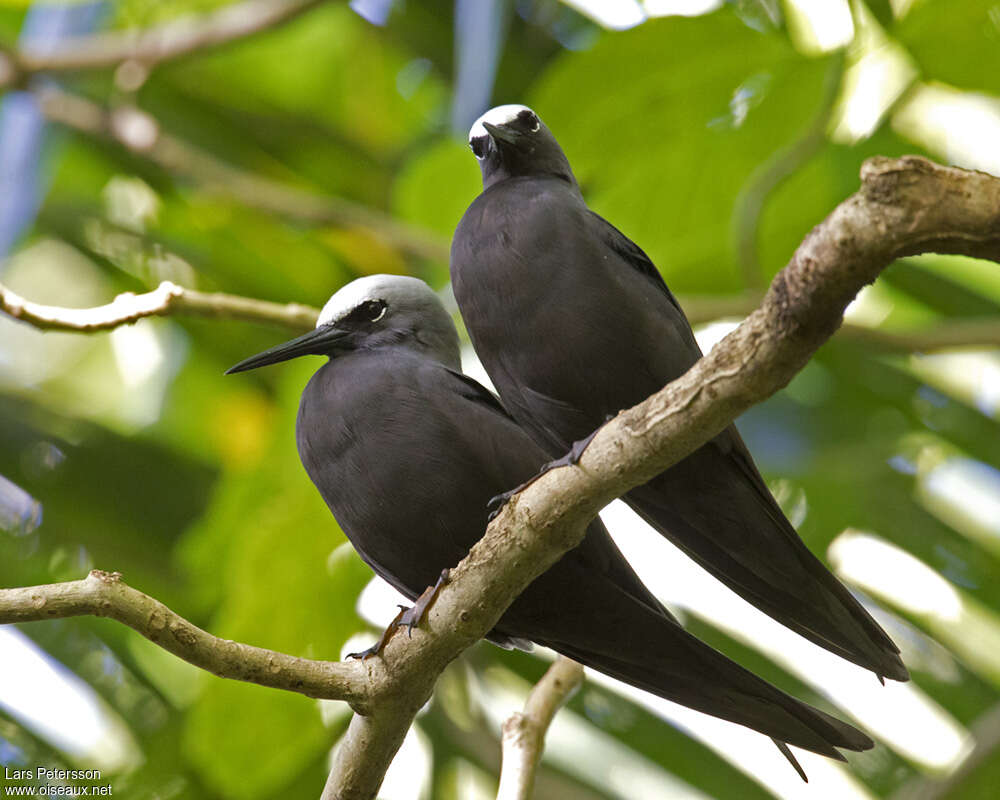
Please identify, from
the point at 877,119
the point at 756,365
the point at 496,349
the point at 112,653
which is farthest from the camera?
the point at 112,653

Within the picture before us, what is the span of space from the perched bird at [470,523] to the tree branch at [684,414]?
0.32 meters

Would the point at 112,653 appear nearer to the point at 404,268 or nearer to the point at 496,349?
the point at 404,268

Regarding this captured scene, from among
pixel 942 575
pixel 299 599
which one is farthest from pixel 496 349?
pixel 942 575

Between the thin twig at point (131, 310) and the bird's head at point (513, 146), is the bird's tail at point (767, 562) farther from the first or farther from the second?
the thin twig at point (131, 310)

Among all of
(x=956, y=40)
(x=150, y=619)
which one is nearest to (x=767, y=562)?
(x=150, y=619)

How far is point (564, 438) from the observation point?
2.33 meters

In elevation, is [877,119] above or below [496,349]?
above

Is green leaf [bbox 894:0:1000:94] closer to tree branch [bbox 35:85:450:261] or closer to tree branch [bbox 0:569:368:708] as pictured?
tree branch [bbox 35:85:450:261]

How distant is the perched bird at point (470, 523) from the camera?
228cm

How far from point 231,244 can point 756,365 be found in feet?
13.2

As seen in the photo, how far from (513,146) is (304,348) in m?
0.61

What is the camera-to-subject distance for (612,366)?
2236mm

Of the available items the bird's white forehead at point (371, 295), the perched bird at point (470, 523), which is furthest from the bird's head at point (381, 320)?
the perched bird at point (470, 523)

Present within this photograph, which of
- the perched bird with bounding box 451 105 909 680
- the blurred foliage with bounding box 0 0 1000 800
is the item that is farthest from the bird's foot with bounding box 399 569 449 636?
the blurred foliage with bounding box 0 0 1000 800
